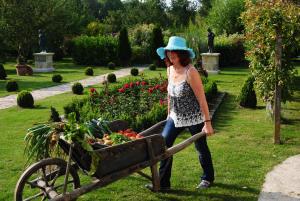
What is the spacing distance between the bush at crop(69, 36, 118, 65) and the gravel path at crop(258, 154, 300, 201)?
2389cm

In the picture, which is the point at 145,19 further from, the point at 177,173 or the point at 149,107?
the point at 177,173

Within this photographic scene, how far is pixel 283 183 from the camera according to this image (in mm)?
5980

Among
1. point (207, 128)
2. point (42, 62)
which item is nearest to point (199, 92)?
point (207, 128)

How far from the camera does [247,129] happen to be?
9.47 metres

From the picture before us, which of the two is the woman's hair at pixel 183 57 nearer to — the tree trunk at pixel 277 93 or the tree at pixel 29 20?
the tree trunk at pixel 277 93

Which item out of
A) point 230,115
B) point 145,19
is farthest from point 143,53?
point 145,19

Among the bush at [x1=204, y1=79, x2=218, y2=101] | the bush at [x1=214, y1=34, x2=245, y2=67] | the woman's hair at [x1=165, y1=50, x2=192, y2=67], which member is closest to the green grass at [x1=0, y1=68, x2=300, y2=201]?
the bush at [x1=204, y1=79, x2=218, y2=101]

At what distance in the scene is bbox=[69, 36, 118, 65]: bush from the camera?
3009 centimetres

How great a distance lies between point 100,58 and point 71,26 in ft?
31.8

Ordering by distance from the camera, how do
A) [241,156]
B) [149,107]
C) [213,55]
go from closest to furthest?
[241,156] → [149,107] → [213,55]

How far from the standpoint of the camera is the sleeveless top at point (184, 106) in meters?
5.34

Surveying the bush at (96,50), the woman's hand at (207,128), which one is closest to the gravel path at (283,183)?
the woman's hand at (207,128)

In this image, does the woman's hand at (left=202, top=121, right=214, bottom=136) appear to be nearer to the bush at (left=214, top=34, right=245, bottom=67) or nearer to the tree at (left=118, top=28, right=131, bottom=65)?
the bush at (left=214, top=34, right=245, bottom=67)

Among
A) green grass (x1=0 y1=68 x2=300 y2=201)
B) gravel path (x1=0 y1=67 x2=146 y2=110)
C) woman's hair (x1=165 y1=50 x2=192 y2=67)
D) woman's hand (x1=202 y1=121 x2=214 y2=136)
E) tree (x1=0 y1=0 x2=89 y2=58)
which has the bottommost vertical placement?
green grass (x1=0 y1=68 x2=300 y2=201)
